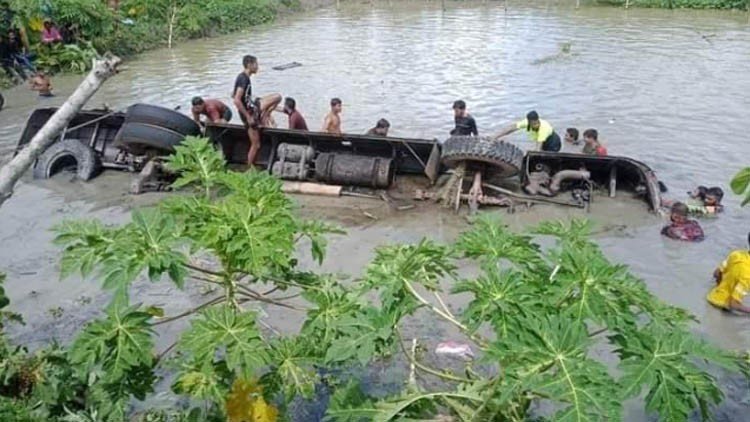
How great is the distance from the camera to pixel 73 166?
40.3 ft

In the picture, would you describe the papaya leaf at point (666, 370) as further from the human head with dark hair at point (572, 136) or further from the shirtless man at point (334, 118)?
the human head with dark hair at point (572, 136)

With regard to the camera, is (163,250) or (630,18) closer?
(163,250)

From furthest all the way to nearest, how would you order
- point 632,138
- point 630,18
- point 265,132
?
point 630,18 → point 632,138 → point 265,132

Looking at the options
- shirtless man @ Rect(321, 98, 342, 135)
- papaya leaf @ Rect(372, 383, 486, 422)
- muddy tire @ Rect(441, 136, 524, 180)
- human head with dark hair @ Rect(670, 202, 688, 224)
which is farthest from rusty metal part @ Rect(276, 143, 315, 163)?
papaya leaf @ Rect(372, 383, 486, 422)

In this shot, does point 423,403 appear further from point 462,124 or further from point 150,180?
point 150,180

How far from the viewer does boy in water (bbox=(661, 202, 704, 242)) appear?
30.8 ft

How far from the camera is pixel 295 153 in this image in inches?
443

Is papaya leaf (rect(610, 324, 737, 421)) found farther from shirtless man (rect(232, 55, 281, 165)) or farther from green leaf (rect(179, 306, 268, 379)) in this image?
shirtless man (rect(232, 55, 281, 165))

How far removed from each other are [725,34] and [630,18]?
18.6 ft

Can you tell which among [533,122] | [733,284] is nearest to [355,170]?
[533,122]

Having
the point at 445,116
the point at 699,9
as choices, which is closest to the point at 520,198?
the point at 445,116

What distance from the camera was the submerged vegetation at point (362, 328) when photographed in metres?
3.17

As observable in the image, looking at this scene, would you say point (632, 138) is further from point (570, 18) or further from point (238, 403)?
point (570, 18)

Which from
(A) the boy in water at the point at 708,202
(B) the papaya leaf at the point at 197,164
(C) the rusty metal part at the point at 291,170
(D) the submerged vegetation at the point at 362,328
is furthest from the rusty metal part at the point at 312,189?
(D) the submerged vegetation at the point at 362,328
